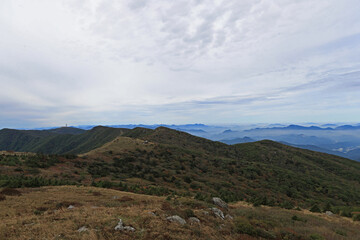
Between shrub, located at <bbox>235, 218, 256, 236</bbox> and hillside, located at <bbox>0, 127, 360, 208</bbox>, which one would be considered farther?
hillside, located at <bbox>0, 127, 360, 208</bbox>

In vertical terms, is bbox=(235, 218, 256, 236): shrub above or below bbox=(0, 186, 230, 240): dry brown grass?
below

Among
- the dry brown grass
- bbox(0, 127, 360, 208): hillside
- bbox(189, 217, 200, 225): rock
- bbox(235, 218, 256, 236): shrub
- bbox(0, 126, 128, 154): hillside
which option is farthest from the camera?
bbox(0, 126, 128, 154): hillside

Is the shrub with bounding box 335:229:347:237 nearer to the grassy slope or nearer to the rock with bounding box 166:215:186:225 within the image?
the grassy slope

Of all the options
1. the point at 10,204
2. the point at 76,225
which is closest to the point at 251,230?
the point at 76,225

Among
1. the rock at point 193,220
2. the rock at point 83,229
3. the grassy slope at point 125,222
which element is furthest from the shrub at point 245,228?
the rock at point 83,229

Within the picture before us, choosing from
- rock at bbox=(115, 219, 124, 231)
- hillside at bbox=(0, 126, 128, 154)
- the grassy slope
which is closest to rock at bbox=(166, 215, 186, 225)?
the grassy slope

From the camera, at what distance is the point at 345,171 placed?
62062 millimetres

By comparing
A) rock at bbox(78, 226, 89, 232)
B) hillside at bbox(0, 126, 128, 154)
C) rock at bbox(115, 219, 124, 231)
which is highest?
rock at bbox(78, 226, 89, 232)

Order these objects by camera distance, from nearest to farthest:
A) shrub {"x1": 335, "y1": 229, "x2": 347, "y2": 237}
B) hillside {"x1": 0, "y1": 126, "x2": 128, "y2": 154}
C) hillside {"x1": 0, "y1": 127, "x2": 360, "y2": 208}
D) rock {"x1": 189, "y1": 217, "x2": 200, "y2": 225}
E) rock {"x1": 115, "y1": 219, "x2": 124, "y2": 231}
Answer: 1. rock {"x1": 115, "y1": 219, "x2": 124, "y2": 231}
2. rock {"x1": 189, "y1": 217, "x2": 200, "y2": 225}
3. shrub {"x1": 335, "y1": 229, "x2": 347, "y2": 237}
4. hillside {"x1": 0, "y1": 127, "x2": 360, "y2": 208}
5. hillside {"x1": 0, "y1": 126, "x2": 128, "y2": 154}

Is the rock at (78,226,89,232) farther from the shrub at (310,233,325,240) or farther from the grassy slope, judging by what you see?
the shrub at (310,233,325,240)

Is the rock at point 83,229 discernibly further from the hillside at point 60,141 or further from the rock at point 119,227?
the hillside at point 60,141

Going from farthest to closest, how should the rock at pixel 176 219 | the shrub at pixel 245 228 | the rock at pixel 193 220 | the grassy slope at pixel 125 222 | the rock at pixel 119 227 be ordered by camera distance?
the shrub at pixel 245 228 < the rock at pixel 193 220 < the rock at pixel 176 219 < the rock at pixel 119 227 < the grassy slope at pixel 125 222

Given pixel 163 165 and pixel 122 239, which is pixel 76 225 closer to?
pixel 122 239

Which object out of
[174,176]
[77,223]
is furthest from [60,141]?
[77,223]
